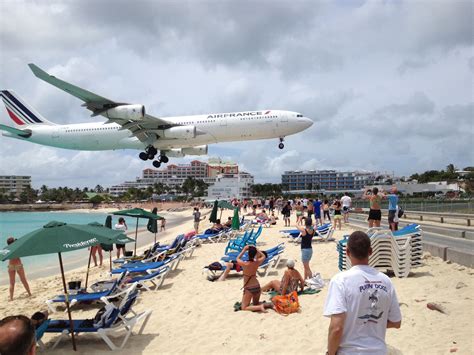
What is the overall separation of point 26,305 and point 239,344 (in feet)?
24.5

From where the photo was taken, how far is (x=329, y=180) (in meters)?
194

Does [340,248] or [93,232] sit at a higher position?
[93,232]

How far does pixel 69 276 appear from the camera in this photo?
15.5 metres

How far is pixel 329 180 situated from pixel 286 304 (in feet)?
629

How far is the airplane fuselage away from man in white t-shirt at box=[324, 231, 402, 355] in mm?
24998

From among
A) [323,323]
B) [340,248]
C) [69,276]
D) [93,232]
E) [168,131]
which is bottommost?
[69,276]

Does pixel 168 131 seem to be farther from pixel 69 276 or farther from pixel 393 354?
pixel 393 354

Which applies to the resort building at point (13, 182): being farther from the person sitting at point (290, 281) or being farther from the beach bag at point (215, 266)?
the person sitting at point (290, 281)

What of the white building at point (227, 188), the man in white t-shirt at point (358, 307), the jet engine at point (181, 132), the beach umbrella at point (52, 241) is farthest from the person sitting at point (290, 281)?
the white building at point (227, 188)

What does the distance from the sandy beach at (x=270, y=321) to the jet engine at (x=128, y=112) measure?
1597 cm

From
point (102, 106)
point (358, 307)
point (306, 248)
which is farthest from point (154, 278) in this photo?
point (102, 106)

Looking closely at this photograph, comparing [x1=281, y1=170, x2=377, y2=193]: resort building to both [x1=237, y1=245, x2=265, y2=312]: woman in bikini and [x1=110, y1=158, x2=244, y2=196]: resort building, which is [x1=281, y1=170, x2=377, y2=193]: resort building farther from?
[x1=237, y1=245, x2=265, y2=312]: woman in bikini

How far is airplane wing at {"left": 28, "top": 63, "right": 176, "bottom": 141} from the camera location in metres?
22.1

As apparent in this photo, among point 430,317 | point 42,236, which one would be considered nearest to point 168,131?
point 42,236
